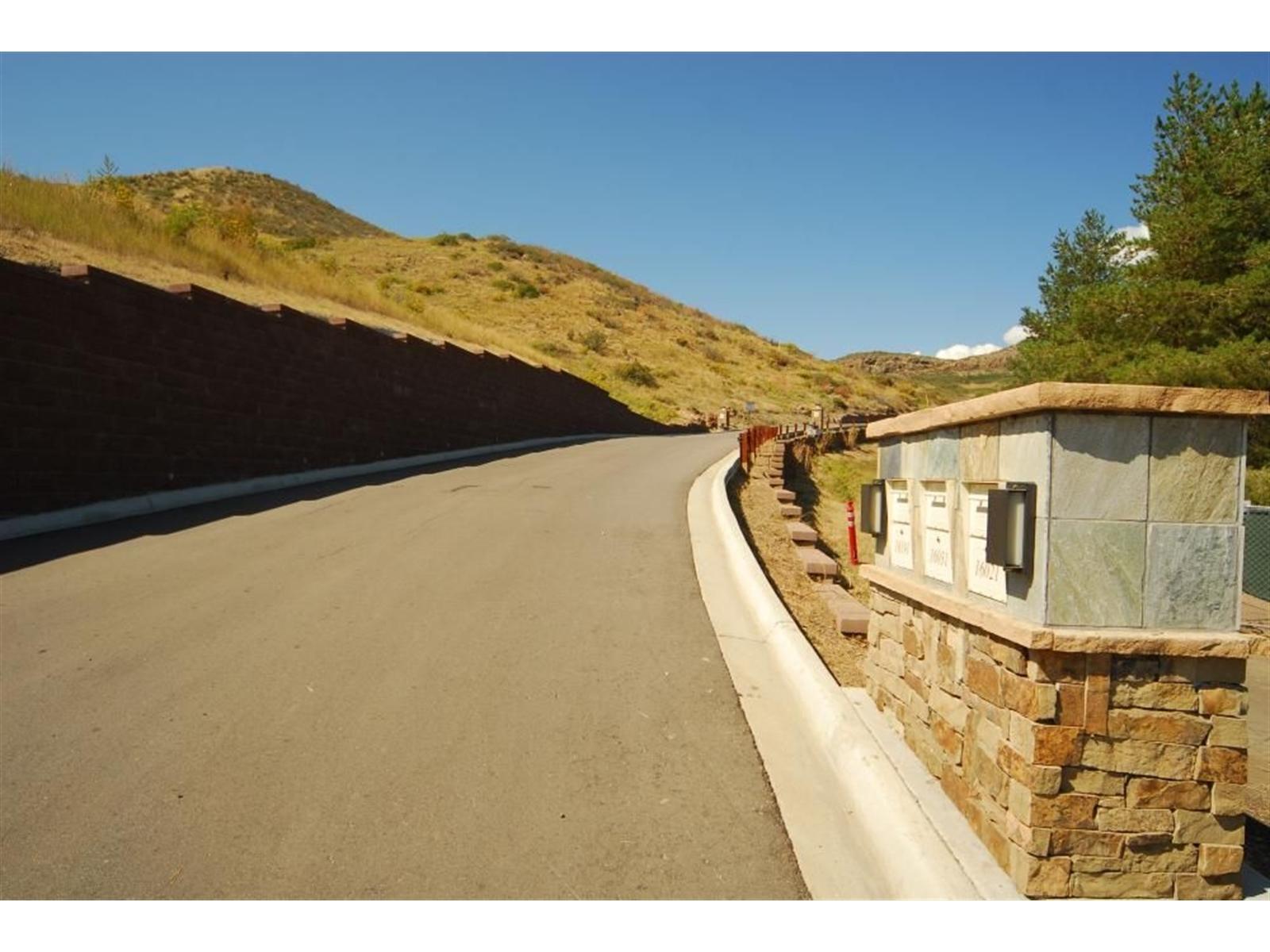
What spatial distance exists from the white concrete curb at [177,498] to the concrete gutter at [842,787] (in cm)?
741

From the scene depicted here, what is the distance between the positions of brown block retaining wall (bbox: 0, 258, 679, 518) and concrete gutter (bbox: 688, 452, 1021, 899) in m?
7.66

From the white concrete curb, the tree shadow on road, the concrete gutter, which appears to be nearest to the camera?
the concrete gutter

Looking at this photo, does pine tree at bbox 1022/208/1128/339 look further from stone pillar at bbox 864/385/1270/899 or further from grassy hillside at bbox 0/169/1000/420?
stone pillar at bbox 864/385/1270/899

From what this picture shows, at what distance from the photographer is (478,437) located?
75.3 ft

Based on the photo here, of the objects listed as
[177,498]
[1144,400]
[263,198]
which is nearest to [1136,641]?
[1144,400]

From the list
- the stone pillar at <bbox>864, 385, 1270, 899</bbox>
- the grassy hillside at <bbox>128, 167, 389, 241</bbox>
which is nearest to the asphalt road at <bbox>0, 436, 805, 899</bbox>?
the stone pillar at <bbox>864, 385, 1270, 899</bbox>

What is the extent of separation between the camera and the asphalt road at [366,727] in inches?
153

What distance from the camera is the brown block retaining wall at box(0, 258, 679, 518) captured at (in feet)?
31.9

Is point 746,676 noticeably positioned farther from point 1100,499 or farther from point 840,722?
point 1100,499

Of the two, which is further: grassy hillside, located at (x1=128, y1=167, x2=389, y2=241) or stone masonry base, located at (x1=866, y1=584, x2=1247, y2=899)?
grassy hillside, located at (x1=128, y1=167, x2=389, y2=241)

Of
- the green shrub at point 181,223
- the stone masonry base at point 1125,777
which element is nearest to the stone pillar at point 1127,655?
the stone masonry base at point 1125,777

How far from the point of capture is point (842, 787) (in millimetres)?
4781

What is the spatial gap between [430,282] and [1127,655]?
6857 centimetres

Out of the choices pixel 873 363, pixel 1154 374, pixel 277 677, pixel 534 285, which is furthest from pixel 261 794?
pixel 873 363
